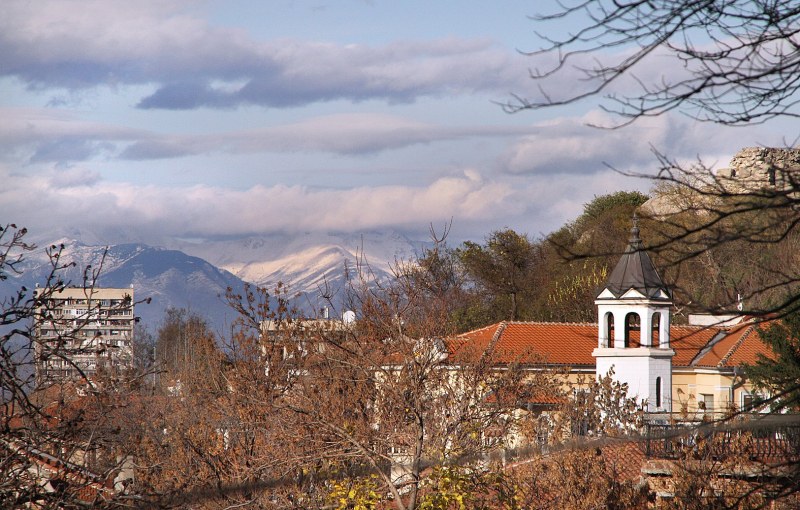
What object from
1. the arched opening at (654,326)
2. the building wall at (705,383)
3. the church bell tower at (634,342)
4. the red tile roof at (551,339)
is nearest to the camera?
the church bell tower at (634,342)

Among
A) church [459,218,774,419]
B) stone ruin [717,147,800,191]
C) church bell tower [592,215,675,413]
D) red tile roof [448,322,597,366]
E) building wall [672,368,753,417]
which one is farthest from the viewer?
building wall [672,368,753,417]

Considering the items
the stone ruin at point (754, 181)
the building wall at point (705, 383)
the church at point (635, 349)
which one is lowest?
the building wall at point (705, 383)

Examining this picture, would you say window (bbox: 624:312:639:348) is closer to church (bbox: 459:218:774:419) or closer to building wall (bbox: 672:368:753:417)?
church (bbox: 459:218:774:419)

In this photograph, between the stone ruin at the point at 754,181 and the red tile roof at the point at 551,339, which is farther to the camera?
the red tile roof at the point at 551,339

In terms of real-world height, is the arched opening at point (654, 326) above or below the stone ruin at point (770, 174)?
below

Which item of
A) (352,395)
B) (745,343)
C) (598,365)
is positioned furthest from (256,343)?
(745,343)

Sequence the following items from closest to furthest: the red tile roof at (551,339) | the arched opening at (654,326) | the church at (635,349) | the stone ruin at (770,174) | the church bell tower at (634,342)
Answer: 1. the stone ruin at (770,174)
2. the church at (635,349)
3. the church bell tower at (634,342)
4. the arched opening at (654,326)
5. the red tile roof at (551,339)

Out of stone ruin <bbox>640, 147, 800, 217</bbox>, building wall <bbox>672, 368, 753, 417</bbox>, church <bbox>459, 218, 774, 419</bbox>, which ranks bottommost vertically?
building wall <bbox>672, 368, 753, 417</bbox>

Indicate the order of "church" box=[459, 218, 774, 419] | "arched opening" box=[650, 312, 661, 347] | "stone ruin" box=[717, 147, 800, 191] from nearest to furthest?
1. "stone ruin" box=[717, 147, 800, 191]
2. "church" box=[459, 218, 774, 419]
3. "arched opening" box=[650, 312, 661, 347]

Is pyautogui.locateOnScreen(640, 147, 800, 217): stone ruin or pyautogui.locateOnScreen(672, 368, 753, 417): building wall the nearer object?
pyautogui.locateOnScreen(640, 147, 800, 217): stone ruin

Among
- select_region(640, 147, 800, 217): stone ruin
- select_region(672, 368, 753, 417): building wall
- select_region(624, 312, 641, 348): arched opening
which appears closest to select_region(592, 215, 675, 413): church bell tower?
select_region(624, 312, 641, 348): arched opening

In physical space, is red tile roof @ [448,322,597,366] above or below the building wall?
above

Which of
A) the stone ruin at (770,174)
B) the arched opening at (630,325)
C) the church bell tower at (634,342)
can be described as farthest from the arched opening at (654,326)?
the stone ruin at (770,174)

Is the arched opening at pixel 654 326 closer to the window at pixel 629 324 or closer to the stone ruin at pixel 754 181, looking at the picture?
the window at pixel 629 324
